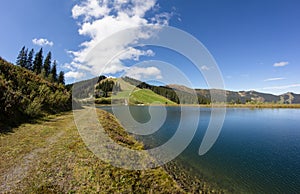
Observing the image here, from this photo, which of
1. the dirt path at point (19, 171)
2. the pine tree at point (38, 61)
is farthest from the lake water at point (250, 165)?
the pine tree at point (38, 61)

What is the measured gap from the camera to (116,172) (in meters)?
8.59

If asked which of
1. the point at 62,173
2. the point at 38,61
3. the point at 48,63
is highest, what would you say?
the point at 48,63

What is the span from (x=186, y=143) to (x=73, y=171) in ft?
51.5

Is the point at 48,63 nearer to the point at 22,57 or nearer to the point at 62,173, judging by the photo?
the point at 22,57

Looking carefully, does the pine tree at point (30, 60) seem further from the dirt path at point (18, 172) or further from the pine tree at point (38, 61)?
the dirt path at point (18, 172)

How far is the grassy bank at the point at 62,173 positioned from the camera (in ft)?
21.3

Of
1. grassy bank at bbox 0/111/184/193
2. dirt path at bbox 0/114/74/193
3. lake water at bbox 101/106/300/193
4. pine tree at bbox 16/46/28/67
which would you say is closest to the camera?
dirt path at bbox 0/114/74/193

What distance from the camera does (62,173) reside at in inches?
294

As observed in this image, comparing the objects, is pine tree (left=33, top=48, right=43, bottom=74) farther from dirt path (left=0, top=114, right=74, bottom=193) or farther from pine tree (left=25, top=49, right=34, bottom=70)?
dirt path (left=0, top=114, right=74, bottom=193)

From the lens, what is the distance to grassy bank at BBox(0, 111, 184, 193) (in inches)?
256

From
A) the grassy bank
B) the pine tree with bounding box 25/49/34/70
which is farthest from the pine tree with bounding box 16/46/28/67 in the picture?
the grassy bank

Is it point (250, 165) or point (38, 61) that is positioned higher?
point (38, 61)

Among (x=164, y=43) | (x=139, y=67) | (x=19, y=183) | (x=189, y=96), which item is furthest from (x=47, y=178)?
(x=189, y=96)

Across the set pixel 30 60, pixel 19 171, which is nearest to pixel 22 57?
pixel 30 60
